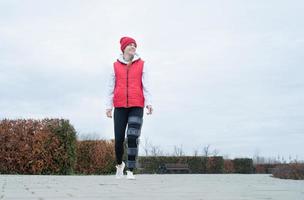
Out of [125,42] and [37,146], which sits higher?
[125,42]

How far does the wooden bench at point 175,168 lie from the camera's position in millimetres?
21984

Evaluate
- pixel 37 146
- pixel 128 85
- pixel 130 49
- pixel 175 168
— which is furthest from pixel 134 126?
pixel 175 168

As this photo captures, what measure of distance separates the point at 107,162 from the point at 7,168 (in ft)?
13.3

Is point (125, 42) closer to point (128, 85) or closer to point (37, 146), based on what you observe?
point (128, 85)

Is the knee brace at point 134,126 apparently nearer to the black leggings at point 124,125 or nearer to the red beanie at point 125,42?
the black leggings at point 124,125

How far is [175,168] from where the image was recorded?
22031 mm

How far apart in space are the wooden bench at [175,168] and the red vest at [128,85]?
1486cm

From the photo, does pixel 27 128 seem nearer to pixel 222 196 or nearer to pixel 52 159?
pixel 52 159

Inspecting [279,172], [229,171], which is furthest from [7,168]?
[229,171]

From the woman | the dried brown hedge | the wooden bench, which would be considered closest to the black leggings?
the woman

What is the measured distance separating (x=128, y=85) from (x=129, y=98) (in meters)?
0.22

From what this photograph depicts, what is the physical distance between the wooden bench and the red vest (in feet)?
48.8

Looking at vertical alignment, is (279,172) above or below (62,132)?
below

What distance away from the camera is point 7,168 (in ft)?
39.4
